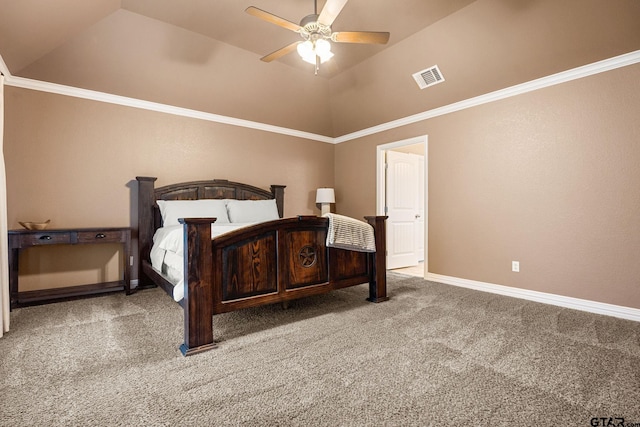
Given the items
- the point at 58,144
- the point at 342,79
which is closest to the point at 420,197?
the point at 342,79

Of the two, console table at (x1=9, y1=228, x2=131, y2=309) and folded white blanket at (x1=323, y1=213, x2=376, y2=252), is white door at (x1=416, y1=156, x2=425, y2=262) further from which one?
console table at (x1=9, y1=228, x2=131, y2=309)

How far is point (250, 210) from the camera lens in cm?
414

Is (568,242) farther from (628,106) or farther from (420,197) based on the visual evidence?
(420,197)

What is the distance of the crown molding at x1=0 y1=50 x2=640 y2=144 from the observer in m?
2.85

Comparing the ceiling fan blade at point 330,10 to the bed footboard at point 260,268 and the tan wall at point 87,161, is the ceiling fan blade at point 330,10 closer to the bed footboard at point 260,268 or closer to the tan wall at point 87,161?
the bed footboard at point 260,268

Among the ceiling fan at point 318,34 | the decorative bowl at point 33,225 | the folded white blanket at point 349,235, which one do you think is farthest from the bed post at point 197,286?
the decorative bowl at point 33,225

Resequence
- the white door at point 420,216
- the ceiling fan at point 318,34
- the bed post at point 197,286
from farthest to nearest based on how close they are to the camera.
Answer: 1. the white door at point 420,216
2. the ceiling fan at point 318,34
3. the bed post at point 197,286

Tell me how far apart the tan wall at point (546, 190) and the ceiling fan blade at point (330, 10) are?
2.34 meters

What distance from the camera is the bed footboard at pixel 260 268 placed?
2.02 meters

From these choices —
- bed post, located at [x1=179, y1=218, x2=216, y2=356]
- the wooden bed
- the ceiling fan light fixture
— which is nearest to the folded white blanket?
the wooden bed

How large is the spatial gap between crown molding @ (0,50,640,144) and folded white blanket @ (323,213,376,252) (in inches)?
85.1

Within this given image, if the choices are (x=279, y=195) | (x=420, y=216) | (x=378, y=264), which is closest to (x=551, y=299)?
(x=378, y=264)

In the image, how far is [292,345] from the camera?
2117 millimetres

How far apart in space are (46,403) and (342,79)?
4.57 meters
